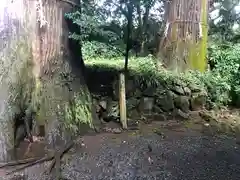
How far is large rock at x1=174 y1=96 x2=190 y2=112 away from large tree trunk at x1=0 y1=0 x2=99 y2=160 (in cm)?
185

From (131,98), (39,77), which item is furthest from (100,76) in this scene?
(39,77)

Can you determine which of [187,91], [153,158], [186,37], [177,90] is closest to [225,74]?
[186,37]

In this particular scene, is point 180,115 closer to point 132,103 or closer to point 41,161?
point 132,103

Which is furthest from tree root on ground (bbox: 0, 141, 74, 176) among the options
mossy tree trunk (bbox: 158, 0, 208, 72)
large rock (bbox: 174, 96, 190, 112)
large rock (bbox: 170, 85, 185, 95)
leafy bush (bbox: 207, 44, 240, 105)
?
leafy bush (bbox: 207, 44, 240, 105)

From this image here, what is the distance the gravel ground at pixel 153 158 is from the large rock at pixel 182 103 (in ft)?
3.08

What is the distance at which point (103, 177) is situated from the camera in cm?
369

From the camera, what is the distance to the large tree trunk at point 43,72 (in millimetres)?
4133

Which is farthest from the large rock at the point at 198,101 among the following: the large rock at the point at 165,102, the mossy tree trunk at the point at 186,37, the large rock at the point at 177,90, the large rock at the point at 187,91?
the mossy tree trunk at the point at 186,37

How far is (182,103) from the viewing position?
19.8 feet

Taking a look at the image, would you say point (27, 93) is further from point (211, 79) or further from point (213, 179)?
point (211, 79)

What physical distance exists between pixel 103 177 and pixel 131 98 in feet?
7.94

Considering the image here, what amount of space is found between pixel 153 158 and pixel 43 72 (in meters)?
2.06

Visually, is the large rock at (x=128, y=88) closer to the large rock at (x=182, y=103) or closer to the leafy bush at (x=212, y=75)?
the leafy bush at (x=212, y=75)

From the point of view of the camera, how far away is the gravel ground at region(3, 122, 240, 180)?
374 cm
